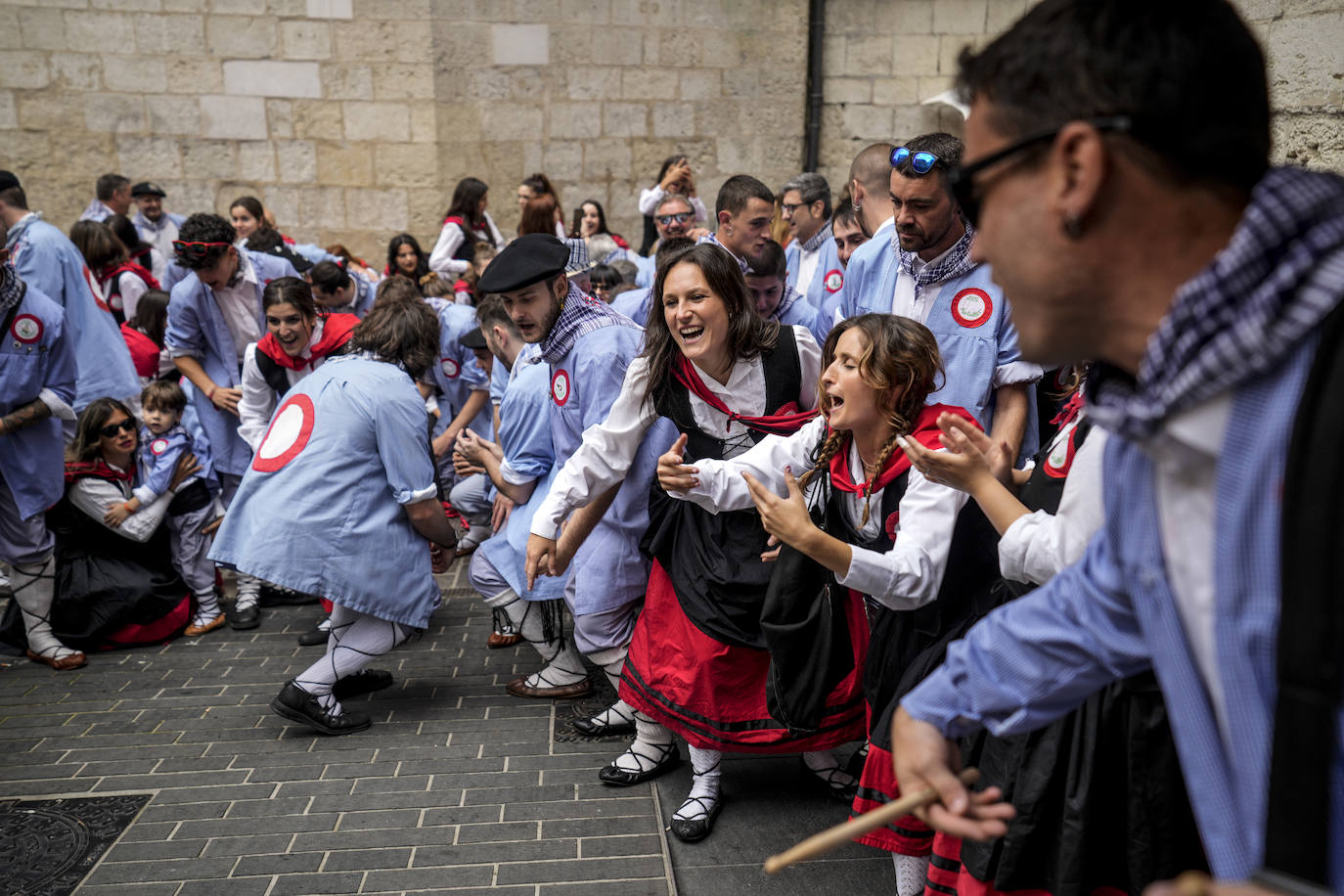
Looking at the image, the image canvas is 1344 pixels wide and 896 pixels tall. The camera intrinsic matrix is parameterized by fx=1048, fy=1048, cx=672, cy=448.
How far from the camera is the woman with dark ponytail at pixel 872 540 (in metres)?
2.70

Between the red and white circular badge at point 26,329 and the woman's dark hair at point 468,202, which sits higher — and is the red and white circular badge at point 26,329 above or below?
below

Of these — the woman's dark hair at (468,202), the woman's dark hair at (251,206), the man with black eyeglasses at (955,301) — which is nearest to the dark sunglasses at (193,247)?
the woman's dark hair at (251,206)

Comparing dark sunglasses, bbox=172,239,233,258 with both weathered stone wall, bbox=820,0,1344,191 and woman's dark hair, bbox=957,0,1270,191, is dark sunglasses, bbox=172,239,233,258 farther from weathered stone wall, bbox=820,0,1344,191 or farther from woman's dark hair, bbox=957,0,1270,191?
weathered stone wall, bbox=820,0,1344,191

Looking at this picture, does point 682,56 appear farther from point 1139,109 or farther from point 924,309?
point 1139,109

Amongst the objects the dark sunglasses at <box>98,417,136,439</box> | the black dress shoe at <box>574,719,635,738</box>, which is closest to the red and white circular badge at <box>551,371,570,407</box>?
the black dress shoe at <box>574,719,635,738</box>

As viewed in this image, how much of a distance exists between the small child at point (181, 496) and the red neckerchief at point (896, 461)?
383cm

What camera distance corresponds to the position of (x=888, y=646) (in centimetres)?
295

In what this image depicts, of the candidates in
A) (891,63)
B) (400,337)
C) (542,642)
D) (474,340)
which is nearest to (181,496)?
(474,340)

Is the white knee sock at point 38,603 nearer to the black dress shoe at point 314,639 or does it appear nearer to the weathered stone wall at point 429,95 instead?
the black dress shoe at point 314,639

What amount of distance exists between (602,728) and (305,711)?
1210 millimetres

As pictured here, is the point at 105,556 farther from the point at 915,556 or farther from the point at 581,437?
the point at 915,556

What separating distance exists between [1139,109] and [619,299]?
15.8ft

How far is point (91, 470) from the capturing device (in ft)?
17.4

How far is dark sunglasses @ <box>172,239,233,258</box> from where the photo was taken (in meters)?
5.75
